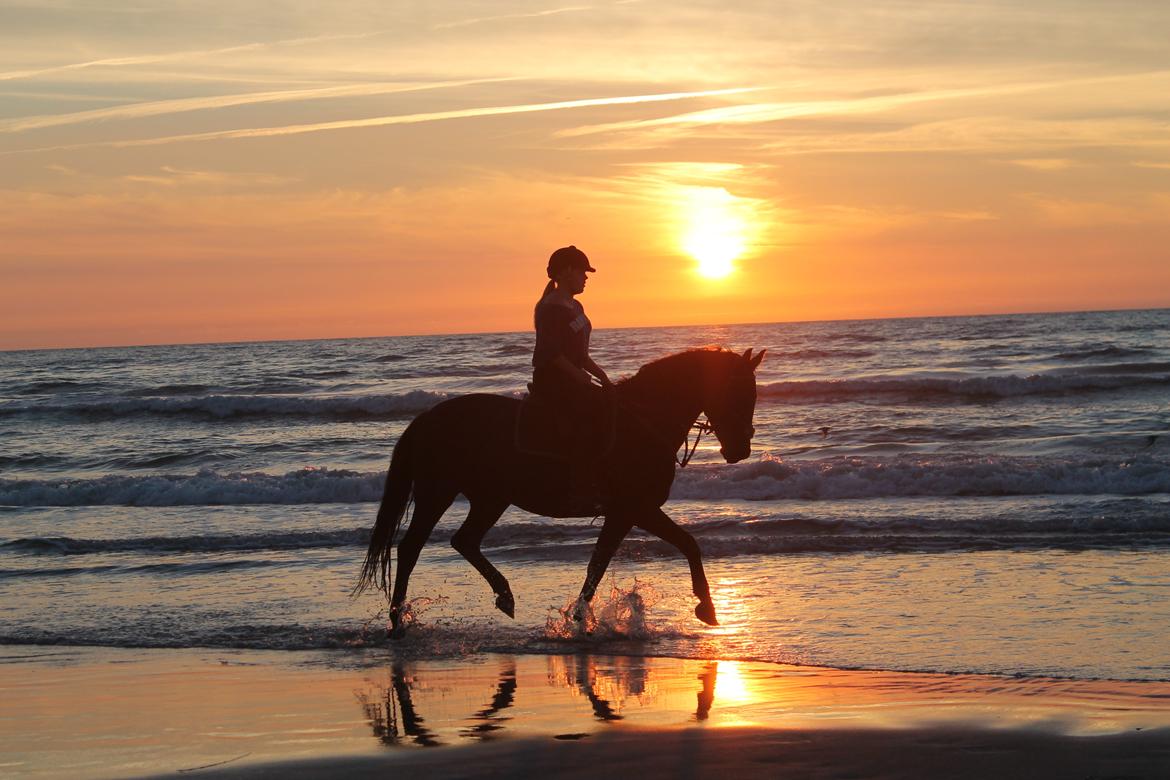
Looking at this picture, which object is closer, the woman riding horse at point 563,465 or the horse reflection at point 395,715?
the horse reflection at point 395,715

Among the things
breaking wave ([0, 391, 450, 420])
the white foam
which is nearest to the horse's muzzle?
the white foam

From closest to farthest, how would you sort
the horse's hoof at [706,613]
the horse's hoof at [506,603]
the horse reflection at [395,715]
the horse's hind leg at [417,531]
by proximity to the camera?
1. the horse reflection at [395,715]
2. the horse's hoof at [706,613]
3. the horse's hoof at [506,603]
4. the horse's hind leg at [417,531]

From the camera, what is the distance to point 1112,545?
11.0m

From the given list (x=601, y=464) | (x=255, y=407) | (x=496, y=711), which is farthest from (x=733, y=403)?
(x=255, y=407)

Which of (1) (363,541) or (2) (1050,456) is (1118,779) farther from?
(2) (1050,456)

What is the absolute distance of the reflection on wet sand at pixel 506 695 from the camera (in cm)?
586

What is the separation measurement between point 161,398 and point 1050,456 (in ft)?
84.8

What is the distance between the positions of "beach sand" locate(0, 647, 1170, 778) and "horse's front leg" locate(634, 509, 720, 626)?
68cm

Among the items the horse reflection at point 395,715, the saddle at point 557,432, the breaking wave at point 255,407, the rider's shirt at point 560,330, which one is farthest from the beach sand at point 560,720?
the breaking wave at point 255,407

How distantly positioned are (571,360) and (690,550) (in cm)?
148

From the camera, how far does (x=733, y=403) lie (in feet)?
26.5

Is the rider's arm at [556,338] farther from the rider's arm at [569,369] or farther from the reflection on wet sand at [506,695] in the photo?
the reflection on wet sand at [506,695]

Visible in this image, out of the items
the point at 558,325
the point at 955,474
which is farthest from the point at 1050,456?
the point at 558,325

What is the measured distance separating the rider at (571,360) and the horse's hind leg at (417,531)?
1.03 meters
